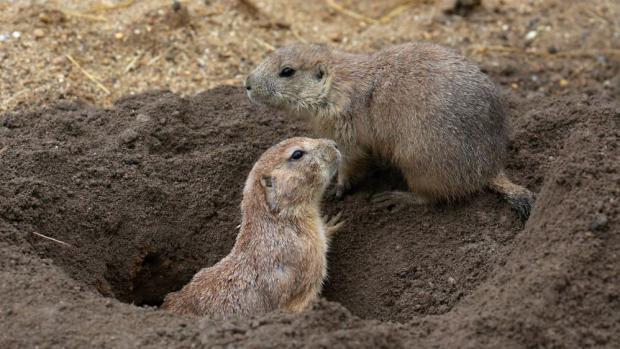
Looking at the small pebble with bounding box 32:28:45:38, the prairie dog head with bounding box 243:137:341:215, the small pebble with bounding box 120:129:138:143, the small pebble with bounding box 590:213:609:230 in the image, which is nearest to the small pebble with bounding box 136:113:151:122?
the small pebble with bounding box 120:129:138:143

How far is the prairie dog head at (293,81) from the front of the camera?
23.1 feet

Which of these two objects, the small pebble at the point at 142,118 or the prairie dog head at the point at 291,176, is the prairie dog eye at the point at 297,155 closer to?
the prairie dog head at the point at 291,176

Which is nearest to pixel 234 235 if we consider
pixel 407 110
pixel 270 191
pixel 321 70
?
pixel 270 191

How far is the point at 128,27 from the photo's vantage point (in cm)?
946

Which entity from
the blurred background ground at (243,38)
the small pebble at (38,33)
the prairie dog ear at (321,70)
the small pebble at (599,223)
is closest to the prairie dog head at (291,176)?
the prairie dog ear at (321,70)

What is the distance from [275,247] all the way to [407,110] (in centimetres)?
152

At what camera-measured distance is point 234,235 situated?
22.4 ft

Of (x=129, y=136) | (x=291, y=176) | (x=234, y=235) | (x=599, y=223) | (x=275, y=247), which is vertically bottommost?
(x=234, y=235)

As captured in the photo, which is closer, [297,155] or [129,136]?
[297,155]

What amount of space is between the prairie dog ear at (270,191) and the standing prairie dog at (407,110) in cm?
100

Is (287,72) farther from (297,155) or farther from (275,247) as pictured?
(275,247)

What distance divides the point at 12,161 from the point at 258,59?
3.66m

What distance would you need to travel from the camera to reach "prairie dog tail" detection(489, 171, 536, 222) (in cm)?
620

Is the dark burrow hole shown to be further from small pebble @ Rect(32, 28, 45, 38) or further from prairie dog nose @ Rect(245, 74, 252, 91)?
small pebble @ Rect(32, 28, 45, 38)
